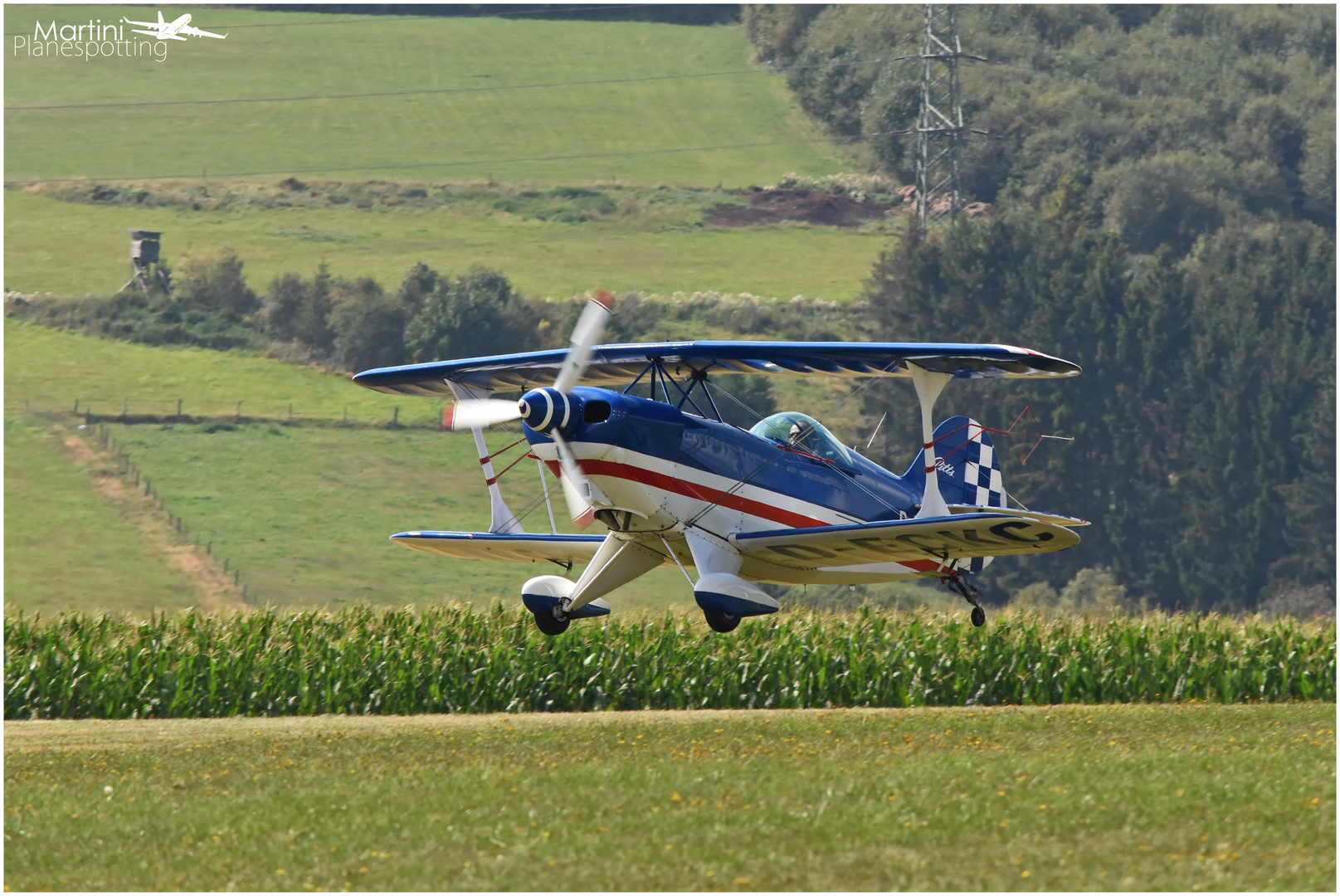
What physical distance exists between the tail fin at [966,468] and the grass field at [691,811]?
651 centimetres

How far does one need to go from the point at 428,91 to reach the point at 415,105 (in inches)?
114

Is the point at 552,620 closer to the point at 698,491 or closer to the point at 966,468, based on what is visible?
the point at 698,491

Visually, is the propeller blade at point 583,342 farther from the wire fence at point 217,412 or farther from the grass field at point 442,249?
the grass field at point 442,249

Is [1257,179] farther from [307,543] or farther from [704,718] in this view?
[704,718]

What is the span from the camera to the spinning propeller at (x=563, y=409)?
17219mm

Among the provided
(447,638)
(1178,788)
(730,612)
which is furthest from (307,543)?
(1178,788)

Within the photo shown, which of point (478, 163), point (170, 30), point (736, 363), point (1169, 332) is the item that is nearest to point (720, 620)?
point (736, 363)

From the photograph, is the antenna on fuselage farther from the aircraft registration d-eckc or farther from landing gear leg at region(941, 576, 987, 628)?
landing gear leg at region(941, 576, 987, 628)

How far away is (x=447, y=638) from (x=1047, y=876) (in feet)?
42.5

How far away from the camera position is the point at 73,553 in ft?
244

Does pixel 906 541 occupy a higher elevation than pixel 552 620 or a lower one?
higher

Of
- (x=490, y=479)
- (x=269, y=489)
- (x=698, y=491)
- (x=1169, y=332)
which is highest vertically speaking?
(x=698, y=491)

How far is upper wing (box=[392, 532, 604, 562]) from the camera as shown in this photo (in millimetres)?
20344

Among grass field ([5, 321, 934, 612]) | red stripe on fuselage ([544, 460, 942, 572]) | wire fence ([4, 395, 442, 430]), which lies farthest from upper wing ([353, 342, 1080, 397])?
wire fence ([4, 395, 442, 430])
